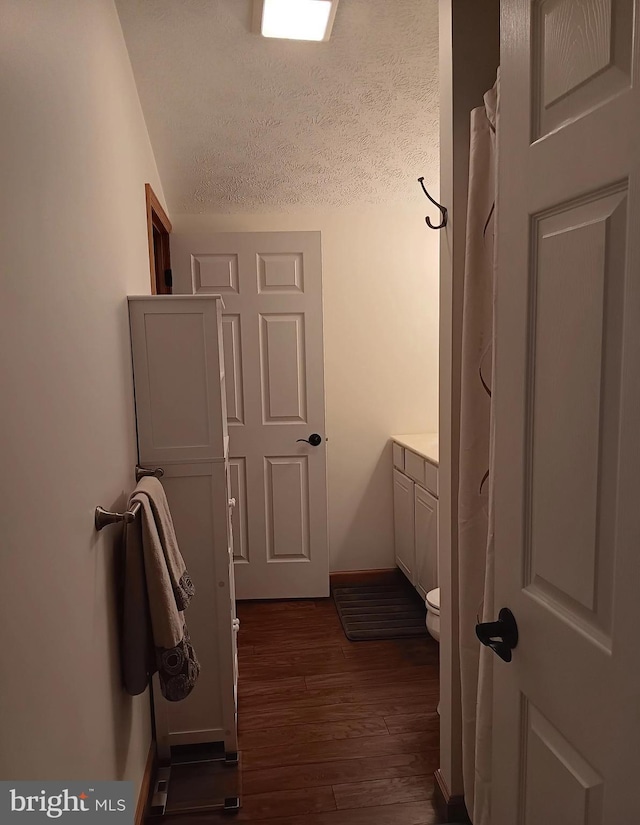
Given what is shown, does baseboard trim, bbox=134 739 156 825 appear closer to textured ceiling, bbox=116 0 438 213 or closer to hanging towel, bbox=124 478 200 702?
hanging towel, bbox=124 478 200 702

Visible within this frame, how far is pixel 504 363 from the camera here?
43.8 inches

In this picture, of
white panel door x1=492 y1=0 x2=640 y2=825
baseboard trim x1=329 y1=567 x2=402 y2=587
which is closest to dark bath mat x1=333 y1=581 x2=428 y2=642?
baseboard trim x1=329 y1=567 x2=402 y2=587

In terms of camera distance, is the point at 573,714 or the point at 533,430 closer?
the point at 573,714

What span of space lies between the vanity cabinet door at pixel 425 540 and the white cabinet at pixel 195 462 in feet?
3.88

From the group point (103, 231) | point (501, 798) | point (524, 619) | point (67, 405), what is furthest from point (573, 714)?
point (103, 231)

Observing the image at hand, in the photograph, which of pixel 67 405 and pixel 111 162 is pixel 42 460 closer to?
pixel 67 405

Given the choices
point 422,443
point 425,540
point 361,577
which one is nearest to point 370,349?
point 422,443

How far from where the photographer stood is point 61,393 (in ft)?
3.96

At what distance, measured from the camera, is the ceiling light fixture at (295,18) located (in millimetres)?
1816

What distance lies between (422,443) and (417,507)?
1.27ft

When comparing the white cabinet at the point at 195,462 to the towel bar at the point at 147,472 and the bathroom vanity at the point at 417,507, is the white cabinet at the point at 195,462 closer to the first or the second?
the towel bar at the point at 147,472

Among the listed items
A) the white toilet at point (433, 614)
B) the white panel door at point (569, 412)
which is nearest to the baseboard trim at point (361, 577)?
the white toilet at point (433, 614)

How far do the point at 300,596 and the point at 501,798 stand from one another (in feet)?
7.75

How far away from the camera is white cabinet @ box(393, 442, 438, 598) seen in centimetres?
297
